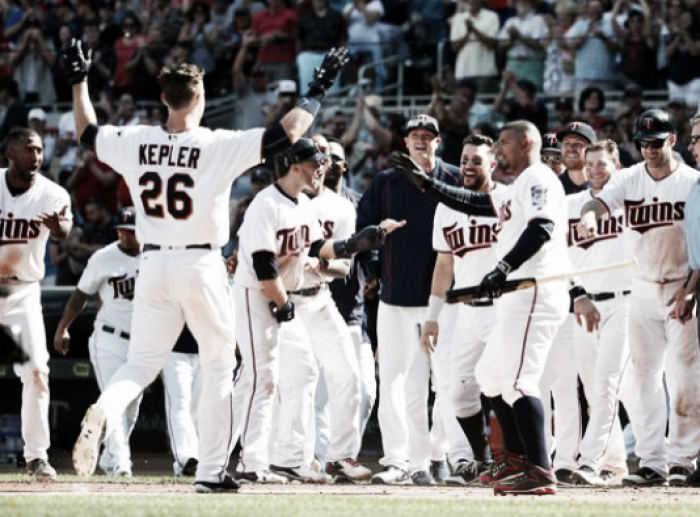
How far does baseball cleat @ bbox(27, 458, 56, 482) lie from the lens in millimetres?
9523

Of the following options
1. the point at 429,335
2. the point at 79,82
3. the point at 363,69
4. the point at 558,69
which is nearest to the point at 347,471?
the point at 429,335

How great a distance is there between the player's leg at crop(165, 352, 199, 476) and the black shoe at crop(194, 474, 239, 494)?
283cm

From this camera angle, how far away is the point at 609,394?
32.1 ft

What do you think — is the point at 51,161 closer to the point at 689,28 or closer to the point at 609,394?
the point at 689,28

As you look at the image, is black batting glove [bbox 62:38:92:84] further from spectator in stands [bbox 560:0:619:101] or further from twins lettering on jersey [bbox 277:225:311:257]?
spectator in stands [bbox 560:0:619:101]

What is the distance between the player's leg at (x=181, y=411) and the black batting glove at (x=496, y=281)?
3.71 m

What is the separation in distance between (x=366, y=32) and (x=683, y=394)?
27.2 feet

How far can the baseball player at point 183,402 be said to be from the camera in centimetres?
1095

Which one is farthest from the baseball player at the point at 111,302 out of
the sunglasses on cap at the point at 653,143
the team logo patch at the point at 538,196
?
the team logo patch at the point at 538,196

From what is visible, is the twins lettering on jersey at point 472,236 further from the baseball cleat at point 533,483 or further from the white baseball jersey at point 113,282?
the white baseball jersey at point 113,282

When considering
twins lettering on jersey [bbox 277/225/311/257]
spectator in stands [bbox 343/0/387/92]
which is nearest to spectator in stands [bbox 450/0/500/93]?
spectator in stands [bbox 343/0/387/92]

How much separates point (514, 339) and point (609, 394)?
190cm

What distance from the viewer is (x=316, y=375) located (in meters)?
9.84

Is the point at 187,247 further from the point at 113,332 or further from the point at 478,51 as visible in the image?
the point at 478,51
